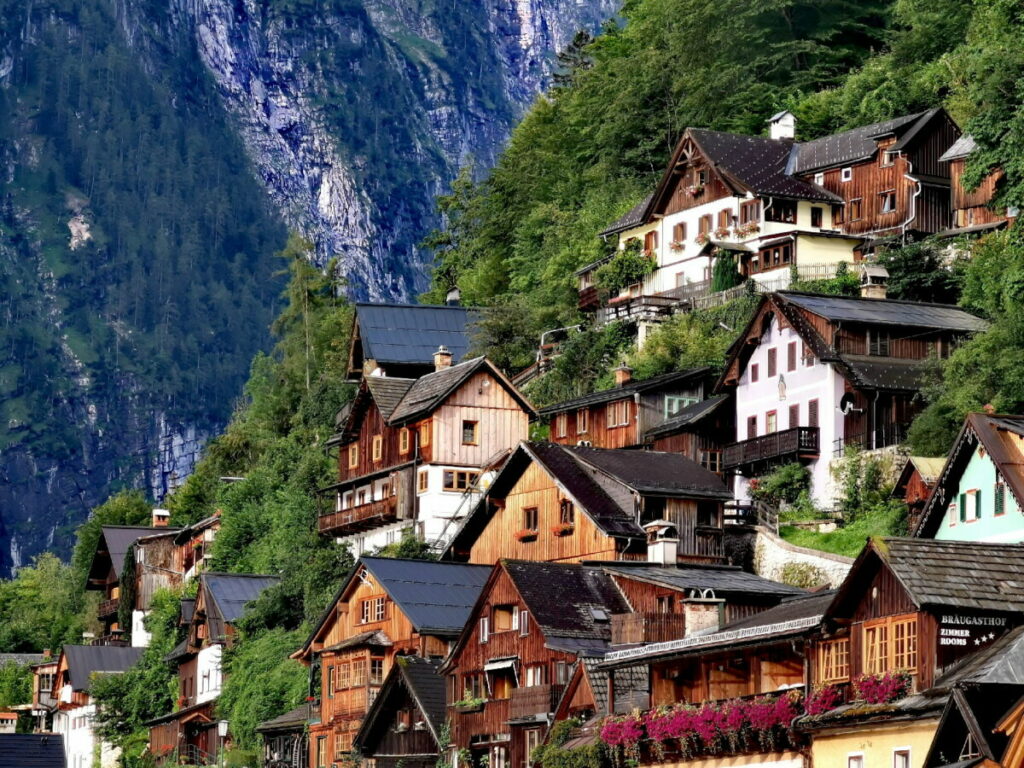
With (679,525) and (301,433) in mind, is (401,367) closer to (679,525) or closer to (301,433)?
(301,433)

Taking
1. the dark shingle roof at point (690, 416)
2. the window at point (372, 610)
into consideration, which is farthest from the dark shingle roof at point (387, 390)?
the window at point (372, 610)

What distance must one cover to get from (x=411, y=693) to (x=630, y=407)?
22584 mm

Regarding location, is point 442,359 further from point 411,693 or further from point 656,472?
point 411,693

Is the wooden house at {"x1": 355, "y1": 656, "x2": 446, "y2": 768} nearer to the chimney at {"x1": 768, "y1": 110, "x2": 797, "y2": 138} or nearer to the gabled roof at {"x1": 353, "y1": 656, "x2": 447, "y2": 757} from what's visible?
the gabled roof at {"x1": 353, "y1": 656, "x2": 447, "y2": 757}

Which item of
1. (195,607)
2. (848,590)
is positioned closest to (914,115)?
(195,607)

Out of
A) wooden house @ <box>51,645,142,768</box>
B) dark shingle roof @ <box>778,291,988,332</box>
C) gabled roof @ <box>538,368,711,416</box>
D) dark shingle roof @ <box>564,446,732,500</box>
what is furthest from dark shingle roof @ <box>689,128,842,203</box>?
wooden house @ <box>51,645,142,768</box>

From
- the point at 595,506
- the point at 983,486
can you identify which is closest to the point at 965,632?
the point at 983,486

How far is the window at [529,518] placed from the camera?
72.3 metres

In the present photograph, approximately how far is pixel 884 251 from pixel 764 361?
13808 mm

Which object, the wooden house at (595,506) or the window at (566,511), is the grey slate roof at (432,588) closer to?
the wooden house at (595,506)

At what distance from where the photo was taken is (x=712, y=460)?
79.9 metres

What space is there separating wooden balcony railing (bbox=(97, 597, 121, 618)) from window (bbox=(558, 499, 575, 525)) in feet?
178

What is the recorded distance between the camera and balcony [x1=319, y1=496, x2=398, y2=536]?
86.4 metres

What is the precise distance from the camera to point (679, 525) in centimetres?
7012
